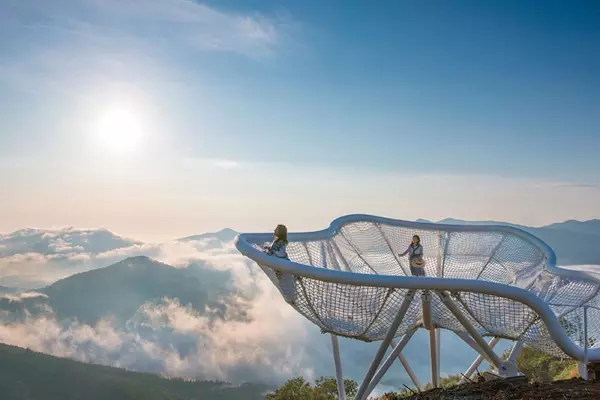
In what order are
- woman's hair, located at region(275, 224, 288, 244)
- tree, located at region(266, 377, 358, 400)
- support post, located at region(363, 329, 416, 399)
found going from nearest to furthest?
support post, located at region(363, 329, 416, 399), woman's hair, located at region(275, 224, 288, 244), tree, located at region(266, 377, 358, 400)

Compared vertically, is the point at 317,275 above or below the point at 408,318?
above

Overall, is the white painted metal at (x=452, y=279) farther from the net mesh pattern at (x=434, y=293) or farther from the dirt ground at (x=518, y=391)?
the dirt ground at (x=518, y=391)

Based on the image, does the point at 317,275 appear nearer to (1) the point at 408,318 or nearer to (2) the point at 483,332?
(1) the point at 408,318

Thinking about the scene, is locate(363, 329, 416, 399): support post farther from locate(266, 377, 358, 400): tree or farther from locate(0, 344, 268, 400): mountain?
locate(0, 344, 268, 400): mountain

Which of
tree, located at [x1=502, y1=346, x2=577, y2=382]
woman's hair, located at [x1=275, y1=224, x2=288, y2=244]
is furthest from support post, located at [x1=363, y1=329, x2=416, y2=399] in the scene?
tree, located at [x1=502, y1=346, x2=577, y2=382]

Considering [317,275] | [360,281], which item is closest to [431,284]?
[360,281]

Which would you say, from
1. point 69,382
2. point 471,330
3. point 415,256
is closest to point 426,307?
point 471,330
